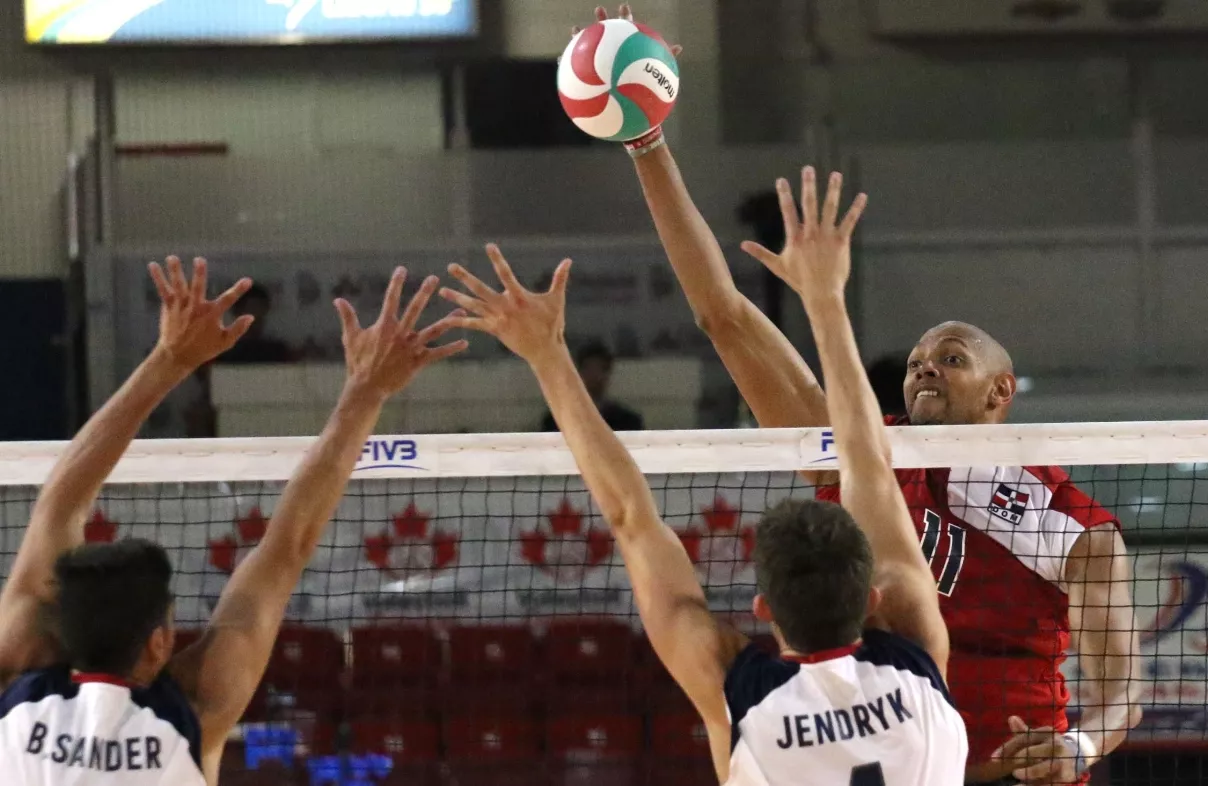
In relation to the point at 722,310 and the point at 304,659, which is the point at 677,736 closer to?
the point at 304,659

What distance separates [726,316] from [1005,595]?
1.11m

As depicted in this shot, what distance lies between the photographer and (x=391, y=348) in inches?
135

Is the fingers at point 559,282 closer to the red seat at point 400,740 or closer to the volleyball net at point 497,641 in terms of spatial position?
the volleyball net at point 497,641

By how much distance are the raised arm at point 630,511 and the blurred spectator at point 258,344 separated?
7532mm

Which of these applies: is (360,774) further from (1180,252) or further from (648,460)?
(1180,252)

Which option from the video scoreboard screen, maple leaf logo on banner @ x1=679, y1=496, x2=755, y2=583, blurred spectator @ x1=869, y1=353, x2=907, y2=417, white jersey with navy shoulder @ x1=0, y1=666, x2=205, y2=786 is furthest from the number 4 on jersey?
the video scoreboard screen

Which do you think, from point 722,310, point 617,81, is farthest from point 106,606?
point 617,81

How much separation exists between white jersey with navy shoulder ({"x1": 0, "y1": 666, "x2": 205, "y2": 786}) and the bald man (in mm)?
1990

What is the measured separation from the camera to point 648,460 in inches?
177

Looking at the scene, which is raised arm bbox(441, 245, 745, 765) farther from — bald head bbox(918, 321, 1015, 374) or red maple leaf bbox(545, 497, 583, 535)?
red maple leaf bbox(545, 497, 583, 535)

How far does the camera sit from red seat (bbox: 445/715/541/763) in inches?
342

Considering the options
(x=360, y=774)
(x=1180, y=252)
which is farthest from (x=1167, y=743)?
(x=360, y=774)

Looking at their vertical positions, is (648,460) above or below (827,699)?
above

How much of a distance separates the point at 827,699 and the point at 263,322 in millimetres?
8468
